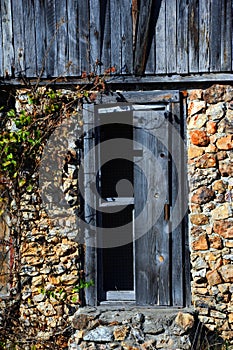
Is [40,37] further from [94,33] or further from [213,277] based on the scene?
[213,277]

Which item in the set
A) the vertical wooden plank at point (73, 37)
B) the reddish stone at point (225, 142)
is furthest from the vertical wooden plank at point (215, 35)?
the vertical wooden plank at point (73, 37)

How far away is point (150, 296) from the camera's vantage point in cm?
606

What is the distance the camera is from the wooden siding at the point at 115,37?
5.82 metres

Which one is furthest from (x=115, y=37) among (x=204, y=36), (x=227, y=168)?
(x=227, y=168)

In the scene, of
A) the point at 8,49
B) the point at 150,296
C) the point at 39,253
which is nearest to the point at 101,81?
the point at 8,49

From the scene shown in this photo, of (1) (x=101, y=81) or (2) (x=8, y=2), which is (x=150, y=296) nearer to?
(1) (x=101, y=81)

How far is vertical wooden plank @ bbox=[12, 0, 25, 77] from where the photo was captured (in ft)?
19.8

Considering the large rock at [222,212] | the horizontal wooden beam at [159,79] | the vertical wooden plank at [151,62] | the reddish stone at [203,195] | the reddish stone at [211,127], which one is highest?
the vertical wooden plank at [151,62]

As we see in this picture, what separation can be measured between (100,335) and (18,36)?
3279 millimetres

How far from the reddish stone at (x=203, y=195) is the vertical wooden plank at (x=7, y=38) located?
2.40 m

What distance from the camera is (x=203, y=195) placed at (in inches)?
232

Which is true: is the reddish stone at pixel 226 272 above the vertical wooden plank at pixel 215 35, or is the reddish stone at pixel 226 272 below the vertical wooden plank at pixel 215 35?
below

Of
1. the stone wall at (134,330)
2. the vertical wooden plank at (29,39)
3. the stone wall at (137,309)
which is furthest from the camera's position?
the vertical wooden plank at (29,39)

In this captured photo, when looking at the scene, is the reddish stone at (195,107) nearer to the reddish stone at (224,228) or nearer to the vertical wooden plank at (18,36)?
the reddish stone at (224,228)
